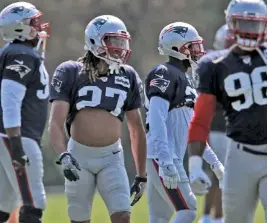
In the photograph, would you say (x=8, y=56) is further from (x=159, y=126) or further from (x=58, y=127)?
(x=159, y=126)

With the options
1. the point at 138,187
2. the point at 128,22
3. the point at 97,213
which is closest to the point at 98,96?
the point at 138,187

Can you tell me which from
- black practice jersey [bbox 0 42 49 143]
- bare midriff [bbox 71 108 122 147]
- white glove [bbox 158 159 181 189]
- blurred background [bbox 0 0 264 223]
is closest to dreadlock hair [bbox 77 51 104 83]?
bare midriff [bbox 71 108 122 147]

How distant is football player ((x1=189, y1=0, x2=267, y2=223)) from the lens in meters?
5.88

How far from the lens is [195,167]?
5957 millimetres

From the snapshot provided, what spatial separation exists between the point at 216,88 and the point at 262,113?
0.94 ft

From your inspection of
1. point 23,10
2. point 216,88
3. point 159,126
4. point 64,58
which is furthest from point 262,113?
point 64,58

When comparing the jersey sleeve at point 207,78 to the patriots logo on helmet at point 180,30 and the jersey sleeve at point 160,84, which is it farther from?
the patriots logo on helmet at point 180,30

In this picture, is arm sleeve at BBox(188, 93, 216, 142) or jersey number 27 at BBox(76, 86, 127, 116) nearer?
arm sleeve at BBox(188, 93, 216, 142)

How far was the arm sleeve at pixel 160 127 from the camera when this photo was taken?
7.05m

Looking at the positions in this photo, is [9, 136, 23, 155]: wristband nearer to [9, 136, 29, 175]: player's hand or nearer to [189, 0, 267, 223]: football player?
[9, 136, 29, 175]: player's hand

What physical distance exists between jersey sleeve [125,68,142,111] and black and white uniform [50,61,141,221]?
120mm

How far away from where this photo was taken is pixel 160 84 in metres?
7.15

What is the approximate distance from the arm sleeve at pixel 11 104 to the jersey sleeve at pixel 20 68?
0.04 metres

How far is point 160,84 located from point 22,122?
976 millimetres
